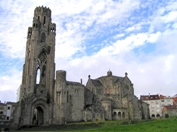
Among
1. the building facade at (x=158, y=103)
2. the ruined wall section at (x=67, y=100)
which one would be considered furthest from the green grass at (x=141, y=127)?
the building facade at (x=158, y=103)

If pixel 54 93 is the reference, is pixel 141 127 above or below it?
below

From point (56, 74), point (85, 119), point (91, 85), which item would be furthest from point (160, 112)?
point (56, 74)

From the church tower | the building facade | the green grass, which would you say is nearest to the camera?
the green grass

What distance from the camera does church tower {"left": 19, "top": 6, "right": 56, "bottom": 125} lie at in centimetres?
6944

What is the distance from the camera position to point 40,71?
78.0 metres

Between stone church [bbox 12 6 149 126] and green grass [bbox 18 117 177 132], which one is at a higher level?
stone church [bbox 12 6 149 126]

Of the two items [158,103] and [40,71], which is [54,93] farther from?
[158,103]

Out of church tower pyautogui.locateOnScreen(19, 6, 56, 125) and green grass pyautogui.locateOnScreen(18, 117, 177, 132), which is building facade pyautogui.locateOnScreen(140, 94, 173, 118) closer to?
church tower pyautogui.locateOnScreen(19, 6, 56, 125)

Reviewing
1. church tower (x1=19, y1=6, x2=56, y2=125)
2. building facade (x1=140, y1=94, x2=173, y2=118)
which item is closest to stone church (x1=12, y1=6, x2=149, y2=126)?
church tower (x1=19, y1=6, x2=56, y2=125)

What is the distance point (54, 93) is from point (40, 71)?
33.2ft

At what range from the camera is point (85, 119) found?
7319cm

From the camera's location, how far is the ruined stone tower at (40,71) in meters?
69.4

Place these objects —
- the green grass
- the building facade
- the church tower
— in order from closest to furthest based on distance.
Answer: the green grass < the church tower < the building facade

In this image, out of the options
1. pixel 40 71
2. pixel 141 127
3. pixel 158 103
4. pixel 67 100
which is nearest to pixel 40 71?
pixel 40 71
